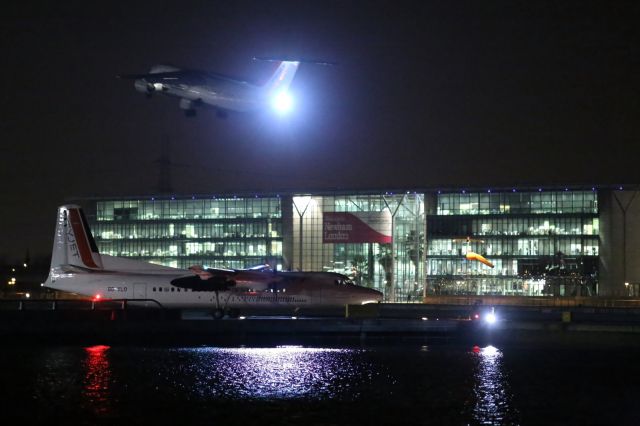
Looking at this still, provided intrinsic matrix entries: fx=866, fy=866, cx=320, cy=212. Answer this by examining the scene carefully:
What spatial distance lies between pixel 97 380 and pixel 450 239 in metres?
74.3

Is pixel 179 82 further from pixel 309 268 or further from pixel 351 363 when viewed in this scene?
pixel 309 268

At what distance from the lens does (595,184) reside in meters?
98.4

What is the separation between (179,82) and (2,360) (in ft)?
90.7

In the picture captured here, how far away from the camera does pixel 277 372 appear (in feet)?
115

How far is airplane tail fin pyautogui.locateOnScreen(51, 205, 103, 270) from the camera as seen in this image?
56625 mm

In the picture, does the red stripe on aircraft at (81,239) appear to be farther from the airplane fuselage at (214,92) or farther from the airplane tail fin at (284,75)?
the airplane tail fin at (284,75)

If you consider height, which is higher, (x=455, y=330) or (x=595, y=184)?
(x=595, y=184)

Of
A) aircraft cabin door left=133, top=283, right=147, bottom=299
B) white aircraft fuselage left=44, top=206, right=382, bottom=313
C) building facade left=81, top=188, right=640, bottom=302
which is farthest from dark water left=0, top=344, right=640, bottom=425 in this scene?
building facade left=81, top=188, right=640, bottom=302

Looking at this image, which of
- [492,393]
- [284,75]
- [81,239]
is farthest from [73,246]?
[492,393]

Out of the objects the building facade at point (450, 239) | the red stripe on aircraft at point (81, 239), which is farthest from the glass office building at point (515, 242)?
the red stripe on aircraft at point (81, 239)

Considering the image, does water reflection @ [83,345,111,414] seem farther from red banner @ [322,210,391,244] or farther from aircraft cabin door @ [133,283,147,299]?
red banner @ [322,210,391,244]

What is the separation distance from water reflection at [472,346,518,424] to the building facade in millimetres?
59925

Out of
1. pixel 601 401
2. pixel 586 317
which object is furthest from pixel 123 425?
pixel 586 317

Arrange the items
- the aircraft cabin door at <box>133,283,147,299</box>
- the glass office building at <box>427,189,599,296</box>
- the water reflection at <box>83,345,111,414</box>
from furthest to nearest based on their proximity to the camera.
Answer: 1. the glass office building at <box>427,189,599,296</box>
2. the aircraft cabin door at <box>133,283,147,299</box>
3. the water reflection at <box>83,345,111,414</box>
